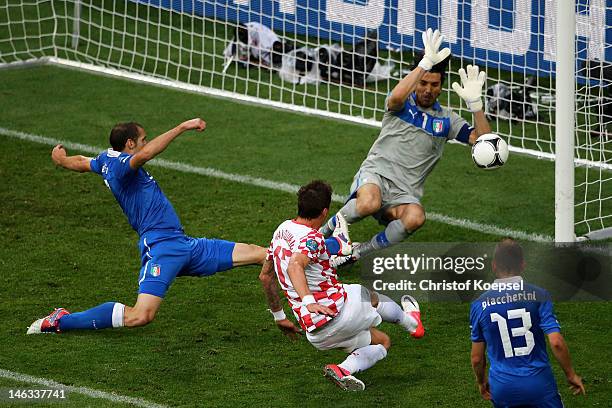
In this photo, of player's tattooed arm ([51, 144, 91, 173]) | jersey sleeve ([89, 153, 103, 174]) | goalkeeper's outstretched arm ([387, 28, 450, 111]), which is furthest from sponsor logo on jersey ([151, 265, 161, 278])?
goalkeeper's outstretched arm ([387, 28, 450, 111])

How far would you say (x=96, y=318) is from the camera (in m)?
8.78

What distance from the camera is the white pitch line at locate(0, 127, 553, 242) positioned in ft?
36.0

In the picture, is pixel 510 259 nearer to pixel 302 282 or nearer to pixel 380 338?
pixel 302 282

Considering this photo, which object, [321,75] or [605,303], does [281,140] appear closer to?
[321,75]

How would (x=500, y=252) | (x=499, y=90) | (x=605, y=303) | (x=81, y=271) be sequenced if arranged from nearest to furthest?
(x=500, y=252) → (x=605, y=303) → (x=81, y=271) → (x=499, y=90)

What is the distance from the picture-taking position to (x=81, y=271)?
1020 centimetres

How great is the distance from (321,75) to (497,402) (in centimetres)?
803

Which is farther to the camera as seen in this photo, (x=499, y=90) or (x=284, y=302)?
(x=499, y=90)

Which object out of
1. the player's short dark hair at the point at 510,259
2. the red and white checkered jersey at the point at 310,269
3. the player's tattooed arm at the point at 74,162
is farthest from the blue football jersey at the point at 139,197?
the player's short dark hair at the point at 510,259

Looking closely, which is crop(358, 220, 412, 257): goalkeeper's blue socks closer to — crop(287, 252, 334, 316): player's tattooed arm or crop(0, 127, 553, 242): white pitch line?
crop(0, 127, 553, 242): white pitch line

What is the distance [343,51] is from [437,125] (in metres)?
3.82

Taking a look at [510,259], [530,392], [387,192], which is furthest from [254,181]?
[530,392]

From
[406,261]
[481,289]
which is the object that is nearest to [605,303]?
[481,289]

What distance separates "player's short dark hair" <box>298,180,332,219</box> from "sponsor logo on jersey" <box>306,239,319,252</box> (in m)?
0.20
